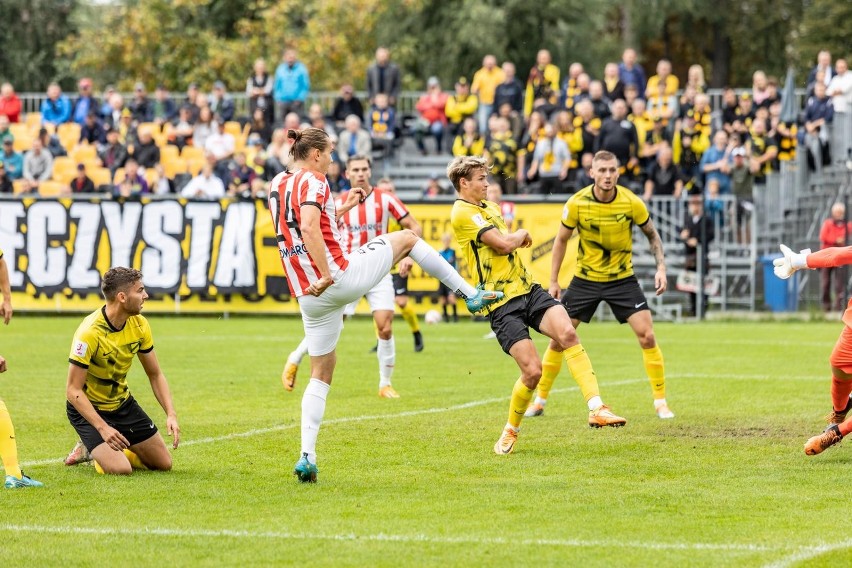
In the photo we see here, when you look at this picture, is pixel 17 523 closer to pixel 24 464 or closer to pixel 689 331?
pixel 24 464

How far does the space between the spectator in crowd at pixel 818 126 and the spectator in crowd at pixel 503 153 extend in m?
5.79

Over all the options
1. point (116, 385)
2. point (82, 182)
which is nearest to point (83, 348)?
point (116, 385)

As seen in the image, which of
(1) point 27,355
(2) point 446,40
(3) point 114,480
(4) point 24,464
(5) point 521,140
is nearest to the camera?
(3) point 114,480

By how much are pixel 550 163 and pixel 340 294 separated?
17.0 meters

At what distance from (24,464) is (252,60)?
118 feet

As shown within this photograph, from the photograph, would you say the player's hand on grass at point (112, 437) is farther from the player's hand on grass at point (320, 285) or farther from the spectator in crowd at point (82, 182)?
the spectator in crowd at point (82, 182)

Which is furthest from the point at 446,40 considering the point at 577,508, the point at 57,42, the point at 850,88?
the point at 577,508

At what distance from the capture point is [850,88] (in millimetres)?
25312

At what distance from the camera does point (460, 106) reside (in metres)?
28.1

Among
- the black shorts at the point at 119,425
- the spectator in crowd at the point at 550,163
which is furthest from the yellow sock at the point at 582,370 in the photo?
the spectator in crowd at the point at 550,163

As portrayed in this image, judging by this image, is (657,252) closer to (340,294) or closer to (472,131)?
(340,294)

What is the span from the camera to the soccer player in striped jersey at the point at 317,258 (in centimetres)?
826

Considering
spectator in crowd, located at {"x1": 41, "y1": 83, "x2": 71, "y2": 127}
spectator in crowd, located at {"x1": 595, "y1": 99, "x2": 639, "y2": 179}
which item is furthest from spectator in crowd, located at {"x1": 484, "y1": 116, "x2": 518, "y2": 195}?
spectator in crowd, located at {"x1": 41, "y1": 83, "x2": 71, "y2": 127}

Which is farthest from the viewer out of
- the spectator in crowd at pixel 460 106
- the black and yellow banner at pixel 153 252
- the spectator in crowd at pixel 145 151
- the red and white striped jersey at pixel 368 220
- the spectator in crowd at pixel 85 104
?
the spectator in crowd at pixel 85 104
